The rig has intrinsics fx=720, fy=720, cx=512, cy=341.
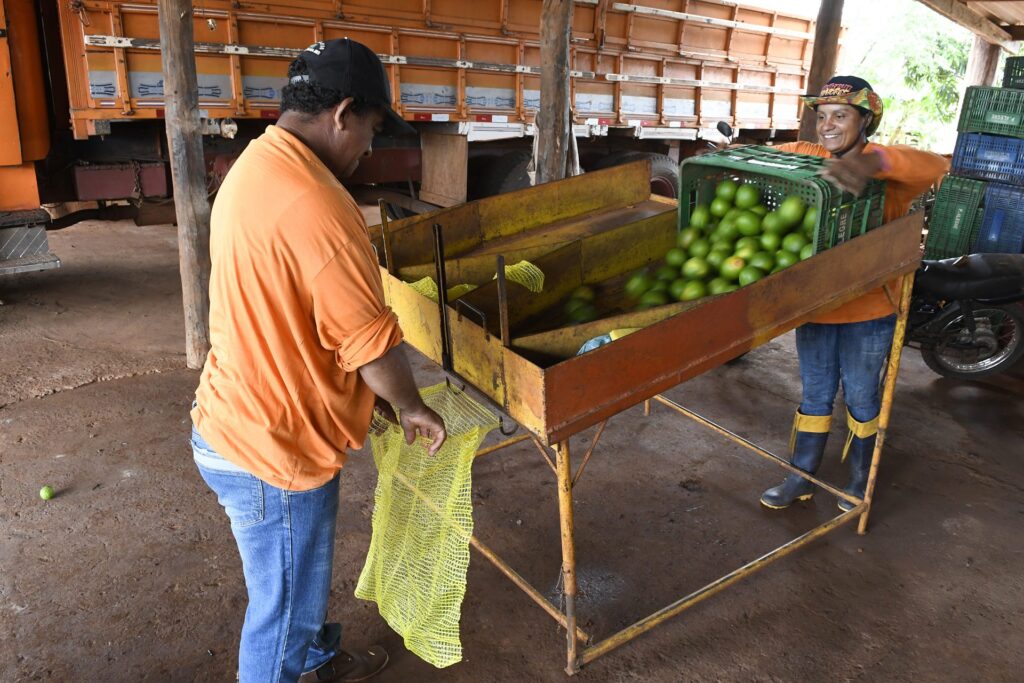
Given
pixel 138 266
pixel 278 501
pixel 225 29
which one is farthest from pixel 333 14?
pixel 278 501

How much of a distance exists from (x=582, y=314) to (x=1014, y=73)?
553cm

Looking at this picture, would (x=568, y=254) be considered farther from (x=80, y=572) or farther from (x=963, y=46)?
(x=963, y=46)

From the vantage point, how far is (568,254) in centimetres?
273

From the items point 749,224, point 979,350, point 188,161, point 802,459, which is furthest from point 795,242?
point 188,161

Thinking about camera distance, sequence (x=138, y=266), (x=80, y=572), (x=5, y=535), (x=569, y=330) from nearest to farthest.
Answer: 1. (x=569, y=330)
2. (x=80, y=572)
3. (x=5, y=535)
4. (x=138, y=266)

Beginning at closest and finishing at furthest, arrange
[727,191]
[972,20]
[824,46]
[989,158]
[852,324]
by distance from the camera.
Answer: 1. [727,191]
2. [852,324]
3. [824,46]
4. [989,158]
5. [972,20]

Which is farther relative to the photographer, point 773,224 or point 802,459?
point 802,459

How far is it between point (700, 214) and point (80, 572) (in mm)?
2897

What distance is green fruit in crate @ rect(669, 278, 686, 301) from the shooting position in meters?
2.56

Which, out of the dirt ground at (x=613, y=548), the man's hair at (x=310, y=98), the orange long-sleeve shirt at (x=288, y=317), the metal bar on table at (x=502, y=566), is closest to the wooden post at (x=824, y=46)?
the dirt ground at (x=613, y=548)

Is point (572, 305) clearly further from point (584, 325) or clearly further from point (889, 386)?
point (889, 386)

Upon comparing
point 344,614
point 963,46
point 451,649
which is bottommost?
point 344,614

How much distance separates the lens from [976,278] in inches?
187

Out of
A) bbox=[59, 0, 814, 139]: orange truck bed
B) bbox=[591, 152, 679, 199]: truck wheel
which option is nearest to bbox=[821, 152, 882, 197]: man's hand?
bbox=[59, 0, 814, 139]: orange truck bed
